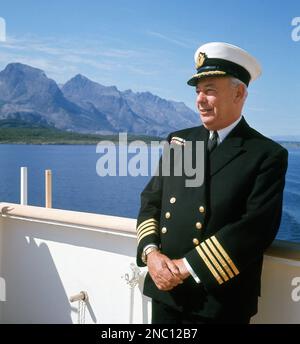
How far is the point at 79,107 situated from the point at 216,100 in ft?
314

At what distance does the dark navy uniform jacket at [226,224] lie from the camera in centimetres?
132

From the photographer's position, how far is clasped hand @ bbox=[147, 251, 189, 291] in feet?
4.54

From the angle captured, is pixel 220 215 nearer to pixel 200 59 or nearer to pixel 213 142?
pixel 213 142

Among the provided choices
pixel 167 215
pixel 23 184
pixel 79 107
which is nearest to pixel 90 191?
pixel 79 107

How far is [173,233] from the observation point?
1.48 meters

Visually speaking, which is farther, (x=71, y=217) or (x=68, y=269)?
(x=68, y=269)

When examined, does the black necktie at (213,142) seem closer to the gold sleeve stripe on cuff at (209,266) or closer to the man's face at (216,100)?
the man's face at (216,100)

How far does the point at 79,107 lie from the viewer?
3740 inches

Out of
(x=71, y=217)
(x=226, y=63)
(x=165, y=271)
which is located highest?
(x=226, y=63)

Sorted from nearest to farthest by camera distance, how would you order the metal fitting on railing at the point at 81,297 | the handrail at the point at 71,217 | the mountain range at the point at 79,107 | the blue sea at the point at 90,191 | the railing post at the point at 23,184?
1. the handrail at the point at 71,217
2. the metal fitting on railing at the point at 81,297
3. the railing post at the point at 23,184
4. the blue sea at the point at 90,191
5. the mountain range at the point at 79,107

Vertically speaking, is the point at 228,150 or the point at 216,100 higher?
the point at 216,100

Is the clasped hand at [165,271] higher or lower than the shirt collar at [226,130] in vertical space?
lower

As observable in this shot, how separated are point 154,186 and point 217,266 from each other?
41cm

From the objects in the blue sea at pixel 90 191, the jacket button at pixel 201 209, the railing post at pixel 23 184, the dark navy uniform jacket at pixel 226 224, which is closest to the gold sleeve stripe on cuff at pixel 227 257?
the dark navy uniform jacket at pixel 226 224
